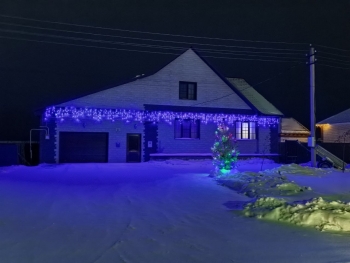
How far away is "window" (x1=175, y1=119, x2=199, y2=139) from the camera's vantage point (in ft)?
89.2

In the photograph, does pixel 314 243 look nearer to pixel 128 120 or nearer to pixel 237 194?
pixel 237 194

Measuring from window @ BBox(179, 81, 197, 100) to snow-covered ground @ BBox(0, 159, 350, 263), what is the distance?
1615cm

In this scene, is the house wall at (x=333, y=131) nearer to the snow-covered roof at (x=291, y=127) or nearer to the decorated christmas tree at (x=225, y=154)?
the snow-covered roof at (x=291, y=127)

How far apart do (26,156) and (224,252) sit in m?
22.6

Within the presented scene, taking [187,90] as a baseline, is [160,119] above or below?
below

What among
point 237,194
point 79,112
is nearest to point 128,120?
point 79,112

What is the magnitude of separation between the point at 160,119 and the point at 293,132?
16636 millimetres

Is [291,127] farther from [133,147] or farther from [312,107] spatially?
[133,147]

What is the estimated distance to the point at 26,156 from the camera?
2512 centimetres

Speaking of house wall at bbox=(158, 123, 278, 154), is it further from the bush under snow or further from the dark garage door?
the bush under snow

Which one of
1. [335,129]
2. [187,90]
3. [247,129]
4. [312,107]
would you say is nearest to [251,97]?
[247,129]

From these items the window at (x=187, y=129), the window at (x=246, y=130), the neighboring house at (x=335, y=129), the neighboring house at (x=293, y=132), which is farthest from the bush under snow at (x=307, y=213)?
the neighboring house at (x=335, y=129)

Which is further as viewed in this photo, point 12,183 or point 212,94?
point 212,94

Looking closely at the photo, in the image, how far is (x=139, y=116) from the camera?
1008 inches
